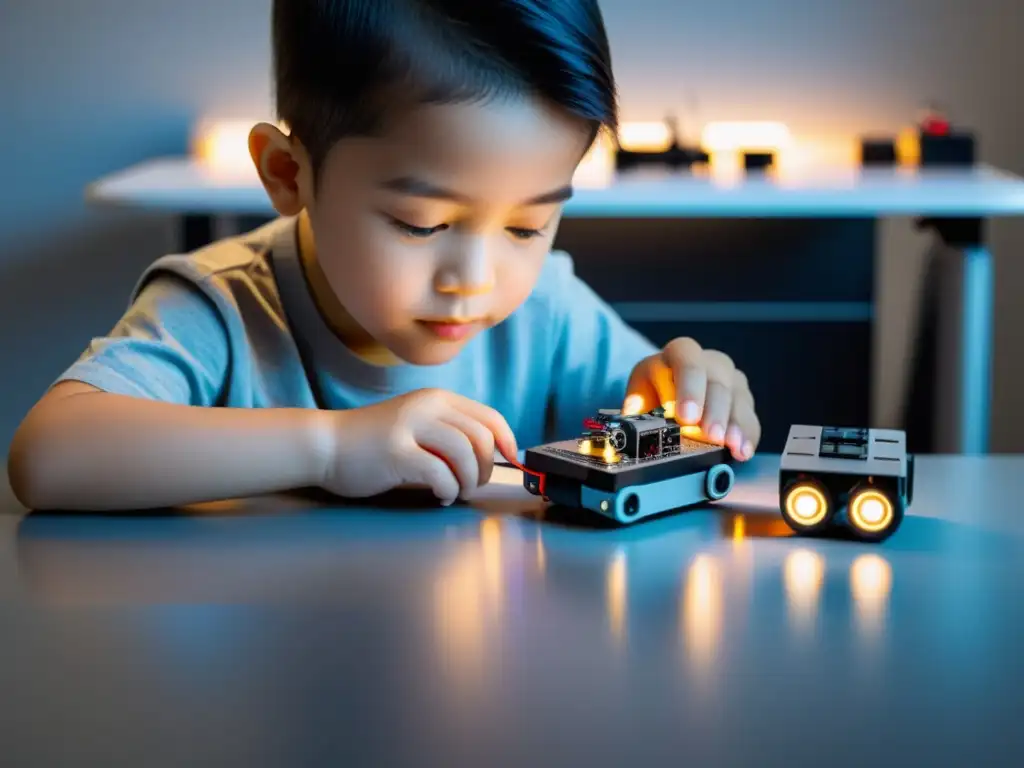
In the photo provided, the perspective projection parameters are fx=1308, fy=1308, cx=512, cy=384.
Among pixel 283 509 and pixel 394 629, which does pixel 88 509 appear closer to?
pixel 283 509

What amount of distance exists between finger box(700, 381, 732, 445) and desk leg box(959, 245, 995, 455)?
1186 millimetres

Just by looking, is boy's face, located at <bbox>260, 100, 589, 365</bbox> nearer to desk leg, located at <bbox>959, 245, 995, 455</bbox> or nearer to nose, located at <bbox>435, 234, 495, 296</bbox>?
nose, located at <bbox>435, 234, 495, 296</bbox>

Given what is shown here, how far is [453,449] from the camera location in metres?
0.72

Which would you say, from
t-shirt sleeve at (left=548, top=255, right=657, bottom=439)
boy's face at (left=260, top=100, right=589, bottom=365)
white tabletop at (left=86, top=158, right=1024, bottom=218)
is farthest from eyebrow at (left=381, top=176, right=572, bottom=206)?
white tabletop at (left=86, top=158, right=1024, bottom=218)

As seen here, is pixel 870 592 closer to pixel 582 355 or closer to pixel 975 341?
pixel 582 355

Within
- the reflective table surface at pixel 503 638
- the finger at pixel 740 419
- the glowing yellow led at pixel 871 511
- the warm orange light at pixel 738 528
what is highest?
the finger at pixel 740 419

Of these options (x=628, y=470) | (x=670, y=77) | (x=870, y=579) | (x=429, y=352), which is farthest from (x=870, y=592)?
(x=670, y=77)

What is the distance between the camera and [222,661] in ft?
1.59

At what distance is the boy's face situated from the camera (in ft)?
2.39

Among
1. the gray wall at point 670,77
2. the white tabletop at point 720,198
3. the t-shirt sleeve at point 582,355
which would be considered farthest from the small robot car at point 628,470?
the gray wall at point 670,77

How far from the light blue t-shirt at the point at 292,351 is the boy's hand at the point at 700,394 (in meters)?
0.16

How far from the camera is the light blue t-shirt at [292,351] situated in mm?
872

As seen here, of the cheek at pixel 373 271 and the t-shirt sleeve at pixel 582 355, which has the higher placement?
the cheek at pixel 373 271

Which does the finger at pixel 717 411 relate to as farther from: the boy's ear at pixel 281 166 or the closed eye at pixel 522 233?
the boy's ear at pixel 281 166
